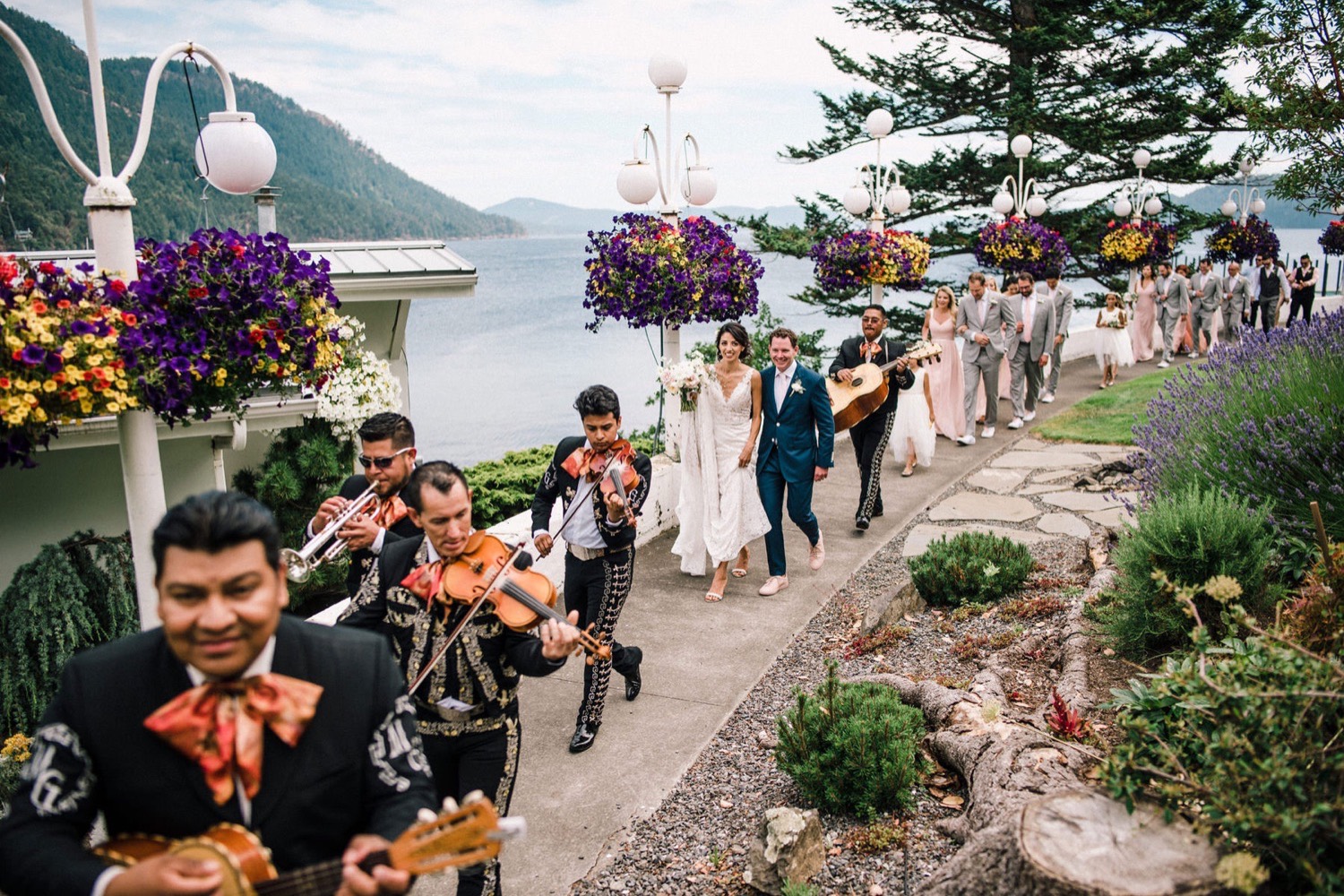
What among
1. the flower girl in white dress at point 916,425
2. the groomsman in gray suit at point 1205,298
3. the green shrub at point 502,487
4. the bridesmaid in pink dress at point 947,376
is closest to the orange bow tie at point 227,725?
the green shrub at point 502,487

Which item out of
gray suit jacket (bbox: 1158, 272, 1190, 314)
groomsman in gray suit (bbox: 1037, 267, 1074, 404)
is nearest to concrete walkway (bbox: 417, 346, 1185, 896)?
groomsman in gray suit (bbox: 1037, 267, 1074, 404)

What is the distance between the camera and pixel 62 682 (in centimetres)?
216

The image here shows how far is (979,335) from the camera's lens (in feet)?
40.7

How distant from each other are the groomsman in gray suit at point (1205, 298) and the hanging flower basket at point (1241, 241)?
2720 mm

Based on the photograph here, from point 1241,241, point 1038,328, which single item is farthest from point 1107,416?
point 1241,241

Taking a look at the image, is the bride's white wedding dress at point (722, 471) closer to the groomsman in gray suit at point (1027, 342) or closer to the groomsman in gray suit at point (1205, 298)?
the groomsman in gray suit at point (1027, 342)

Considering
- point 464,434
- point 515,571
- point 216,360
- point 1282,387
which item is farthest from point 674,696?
point 464,434

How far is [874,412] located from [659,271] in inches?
104

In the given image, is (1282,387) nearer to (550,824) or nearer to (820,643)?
(820,643)

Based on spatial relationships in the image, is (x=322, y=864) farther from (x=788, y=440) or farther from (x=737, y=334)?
(x=788, y=440)

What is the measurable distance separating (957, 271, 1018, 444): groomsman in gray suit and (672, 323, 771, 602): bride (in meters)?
5.63

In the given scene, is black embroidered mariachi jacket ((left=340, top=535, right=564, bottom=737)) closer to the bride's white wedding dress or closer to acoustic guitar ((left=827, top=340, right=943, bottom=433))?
the bride's white wedding dress

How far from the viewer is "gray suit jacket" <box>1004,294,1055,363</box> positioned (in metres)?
13.8

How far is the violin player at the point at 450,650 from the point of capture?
365 centimetres
